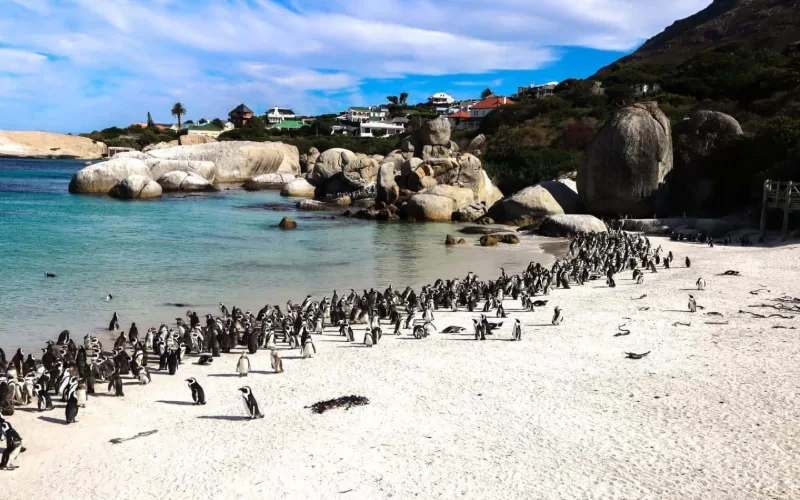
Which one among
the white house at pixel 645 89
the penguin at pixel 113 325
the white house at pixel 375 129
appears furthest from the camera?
the white house at pixel 375 129

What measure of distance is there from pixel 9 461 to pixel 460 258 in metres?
19.2

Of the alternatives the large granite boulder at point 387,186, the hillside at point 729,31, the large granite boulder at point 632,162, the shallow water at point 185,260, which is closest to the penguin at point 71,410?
the shallow water at point 185,260

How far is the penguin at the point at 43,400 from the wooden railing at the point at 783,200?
2512 cm

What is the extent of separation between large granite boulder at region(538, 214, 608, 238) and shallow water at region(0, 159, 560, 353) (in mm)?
1776

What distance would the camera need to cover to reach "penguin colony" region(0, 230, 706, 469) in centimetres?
1029

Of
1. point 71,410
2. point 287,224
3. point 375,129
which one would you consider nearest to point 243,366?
point 71,410

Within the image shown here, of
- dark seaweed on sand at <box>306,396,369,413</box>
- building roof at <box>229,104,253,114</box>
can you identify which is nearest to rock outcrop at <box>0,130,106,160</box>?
building roof at <box>229,104,253,114</box>

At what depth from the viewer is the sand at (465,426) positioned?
7508 millimetres

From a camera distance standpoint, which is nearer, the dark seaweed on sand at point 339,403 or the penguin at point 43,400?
the dark seaweed on sand at point 339,403

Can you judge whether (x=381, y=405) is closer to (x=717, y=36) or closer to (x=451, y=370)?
(x=451, y=370)

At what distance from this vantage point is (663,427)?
884 cm

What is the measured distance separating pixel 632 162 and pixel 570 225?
554 cm

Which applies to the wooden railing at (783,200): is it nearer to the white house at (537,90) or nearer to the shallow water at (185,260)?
the shallow water at (185,260)

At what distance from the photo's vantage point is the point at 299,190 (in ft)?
188
